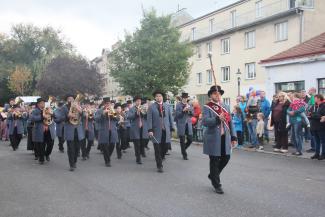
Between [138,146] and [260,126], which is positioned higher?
[260,126]

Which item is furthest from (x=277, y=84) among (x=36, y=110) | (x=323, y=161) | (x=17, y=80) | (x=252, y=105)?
(x=17, y=80)

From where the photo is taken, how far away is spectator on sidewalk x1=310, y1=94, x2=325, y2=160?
12219 millimetres

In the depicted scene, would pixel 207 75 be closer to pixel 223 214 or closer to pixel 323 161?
pixel 323 161

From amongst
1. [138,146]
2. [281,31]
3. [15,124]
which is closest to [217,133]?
[138,146]

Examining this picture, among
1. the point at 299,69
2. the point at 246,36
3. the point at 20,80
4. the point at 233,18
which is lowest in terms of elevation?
the point at 299,69

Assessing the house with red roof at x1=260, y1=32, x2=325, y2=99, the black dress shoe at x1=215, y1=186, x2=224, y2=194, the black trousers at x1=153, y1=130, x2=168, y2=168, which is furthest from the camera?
the house with red roof at x1=260, y1=32, x2=325, y2=99

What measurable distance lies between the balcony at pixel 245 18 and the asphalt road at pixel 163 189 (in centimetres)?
2408

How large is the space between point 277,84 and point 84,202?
19.9 meters

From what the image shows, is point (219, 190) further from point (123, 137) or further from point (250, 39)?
point (250, 39)

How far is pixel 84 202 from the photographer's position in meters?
7.28

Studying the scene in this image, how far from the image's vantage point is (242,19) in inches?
1572

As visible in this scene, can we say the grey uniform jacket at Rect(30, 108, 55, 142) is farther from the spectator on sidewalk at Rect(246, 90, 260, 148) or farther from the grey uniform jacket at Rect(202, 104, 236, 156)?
the spectator on sidewalk at Rect(246, 90, 260, 148)

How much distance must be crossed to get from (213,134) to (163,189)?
1.38 meters

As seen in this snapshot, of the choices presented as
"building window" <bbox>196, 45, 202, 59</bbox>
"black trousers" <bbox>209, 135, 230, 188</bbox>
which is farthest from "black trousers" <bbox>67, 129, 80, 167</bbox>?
"building window" <bbox>196, 45, 202, 59</bbox>
